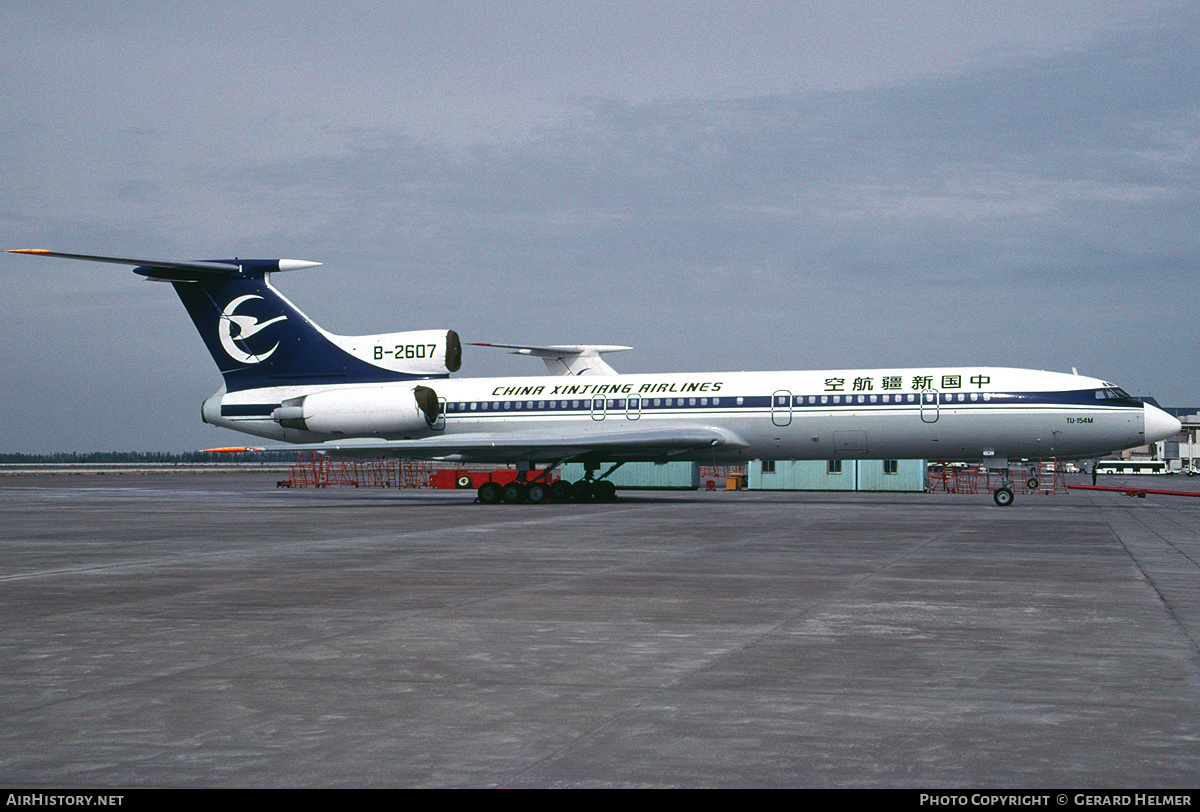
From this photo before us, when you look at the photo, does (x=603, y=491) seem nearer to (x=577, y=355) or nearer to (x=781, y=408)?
(x=781, y=408)

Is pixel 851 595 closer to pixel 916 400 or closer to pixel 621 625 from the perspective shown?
pixel 621 625

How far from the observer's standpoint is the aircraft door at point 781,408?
104 ft

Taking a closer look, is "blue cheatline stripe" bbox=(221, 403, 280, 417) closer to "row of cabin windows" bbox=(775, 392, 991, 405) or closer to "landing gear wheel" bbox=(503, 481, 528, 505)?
"landing gear wheel" bbox=(503, 481, 528, 505)

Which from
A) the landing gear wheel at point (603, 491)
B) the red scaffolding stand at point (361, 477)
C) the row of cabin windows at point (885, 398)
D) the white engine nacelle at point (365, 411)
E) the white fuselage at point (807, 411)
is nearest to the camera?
the white fuselage at point (807, 411)

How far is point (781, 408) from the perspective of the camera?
105 feet

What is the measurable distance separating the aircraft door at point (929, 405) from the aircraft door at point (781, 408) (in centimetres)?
359

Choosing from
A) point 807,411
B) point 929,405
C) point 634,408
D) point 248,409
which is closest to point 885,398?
point 929,405

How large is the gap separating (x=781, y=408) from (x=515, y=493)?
8.54 metres

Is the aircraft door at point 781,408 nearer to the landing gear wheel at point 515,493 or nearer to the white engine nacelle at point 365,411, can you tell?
the landing gear wheel at point 515,493

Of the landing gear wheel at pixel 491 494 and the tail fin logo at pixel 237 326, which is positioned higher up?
the tail fin logo at pixel 237 326

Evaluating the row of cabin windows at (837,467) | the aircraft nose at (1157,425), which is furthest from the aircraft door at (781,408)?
the row of cabin windows at (837,467)

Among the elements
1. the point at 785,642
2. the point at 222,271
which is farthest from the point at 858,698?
the point at 222,271

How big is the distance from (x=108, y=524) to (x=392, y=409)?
37.3 feet

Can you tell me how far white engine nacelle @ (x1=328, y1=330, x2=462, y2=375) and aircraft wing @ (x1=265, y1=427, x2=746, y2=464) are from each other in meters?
2.41
